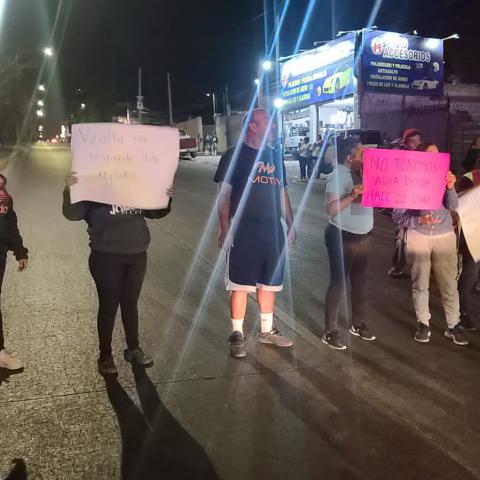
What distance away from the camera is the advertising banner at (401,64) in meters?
21.9

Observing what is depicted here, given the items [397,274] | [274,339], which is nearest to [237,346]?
[274,339]

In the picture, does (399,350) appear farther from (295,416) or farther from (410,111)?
(410,111)

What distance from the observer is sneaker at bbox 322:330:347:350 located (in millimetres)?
4723

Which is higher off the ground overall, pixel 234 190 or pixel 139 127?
pixel 139 127

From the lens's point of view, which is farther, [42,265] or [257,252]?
[42,265]

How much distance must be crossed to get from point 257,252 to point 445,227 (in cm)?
161

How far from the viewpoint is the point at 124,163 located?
157 inches

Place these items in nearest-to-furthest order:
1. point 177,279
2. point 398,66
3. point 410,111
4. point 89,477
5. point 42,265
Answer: point 89,477 → point 177,279 → point 42,265 → point 410,111 → point 398,66

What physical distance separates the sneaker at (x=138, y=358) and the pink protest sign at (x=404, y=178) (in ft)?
6.96

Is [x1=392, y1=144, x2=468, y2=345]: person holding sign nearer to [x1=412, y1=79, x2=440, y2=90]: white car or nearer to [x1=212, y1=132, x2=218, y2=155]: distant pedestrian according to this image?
[x1=412, y1=79, x2=440, y2=90]: white car

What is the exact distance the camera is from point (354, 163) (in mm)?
4574

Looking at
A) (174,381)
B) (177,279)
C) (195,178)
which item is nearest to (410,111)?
(195,178)

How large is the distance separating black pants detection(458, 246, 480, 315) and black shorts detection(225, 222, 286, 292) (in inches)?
70.7

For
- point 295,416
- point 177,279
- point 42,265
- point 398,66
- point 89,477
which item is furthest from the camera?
point 398,66
